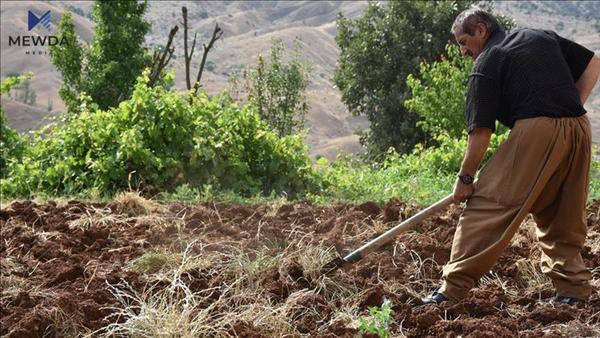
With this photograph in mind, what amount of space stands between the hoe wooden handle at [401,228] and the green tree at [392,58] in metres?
18.9

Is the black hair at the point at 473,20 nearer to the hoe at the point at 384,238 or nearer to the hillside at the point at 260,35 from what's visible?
the hoe at the point at 384,238

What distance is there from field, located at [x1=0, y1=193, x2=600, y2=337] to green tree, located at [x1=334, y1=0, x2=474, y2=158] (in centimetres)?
1764

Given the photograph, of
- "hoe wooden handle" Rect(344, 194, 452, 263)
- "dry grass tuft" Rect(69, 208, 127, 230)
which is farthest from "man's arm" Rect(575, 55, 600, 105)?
"dry grass tuft" Rect(69, 208, 127, 230)

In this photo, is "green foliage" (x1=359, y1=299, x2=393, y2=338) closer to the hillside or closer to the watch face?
the watch face

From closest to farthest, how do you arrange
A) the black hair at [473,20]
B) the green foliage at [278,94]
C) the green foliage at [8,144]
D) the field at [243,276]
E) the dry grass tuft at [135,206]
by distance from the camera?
the field at [243,276], the black hair at [473,20], the dry grass tuft at [135,206], the green foliage at [8,144], the green foliage at [278,94]

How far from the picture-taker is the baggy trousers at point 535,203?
15.8ft

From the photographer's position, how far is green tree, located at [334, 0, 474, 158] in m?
25.0

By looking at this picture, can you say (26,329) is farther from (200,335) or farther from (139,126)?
(139,126)

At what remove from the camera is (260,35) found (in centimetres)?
9456

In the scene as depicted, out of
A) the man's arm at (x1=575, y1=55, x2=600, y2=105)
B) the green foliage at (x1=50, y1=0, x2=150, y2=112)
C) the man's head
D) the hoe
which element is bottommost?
the green foliage at (x1=50, y1=0, x2=150, y2=112)

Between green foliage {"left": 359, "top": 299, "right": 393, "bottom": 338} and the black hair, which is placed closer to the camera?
green foliage {"left": 359, "top": 299, "right": 393, "bottom": 338}

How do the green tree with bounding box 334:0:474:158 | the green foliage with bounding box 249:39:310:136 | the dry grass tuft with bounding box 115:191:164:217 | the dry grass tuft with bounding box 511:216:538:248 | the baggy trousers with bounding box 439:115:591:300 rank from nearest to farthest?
the baggy trousers with bounding box 439:115:591:300, the dry grass tuft with bounding box 511:216:538:248, the dry grass tuft with bounding box 115:191:164:217, the green tree with bounding box 334:0:474:158, the green foliage with bounding box 249:39:310:136

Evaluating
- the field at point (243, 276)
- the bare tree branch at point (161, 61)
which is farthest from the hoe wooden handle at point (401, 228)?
the bare tree branch at point (161, 61)

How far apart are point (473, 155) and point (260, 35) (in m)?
90.8
